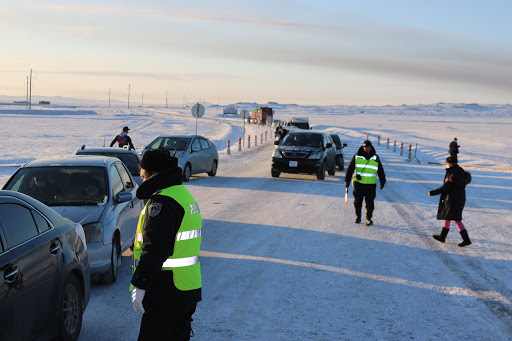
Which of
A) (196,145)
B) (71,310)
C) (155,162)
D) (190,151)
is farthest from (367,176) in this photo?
(196,145)

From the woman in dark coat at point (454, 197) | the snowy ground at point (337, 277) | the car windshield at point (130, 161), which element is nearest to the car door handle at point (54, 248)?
the snowy ground at point (337, 277)

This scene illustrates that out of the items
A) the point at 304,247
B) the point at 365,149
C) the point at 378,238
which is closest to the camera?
the point at 304,247

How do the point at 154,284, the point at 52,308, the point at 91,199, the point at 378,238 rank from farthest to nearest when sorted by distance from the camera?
the point at 378,238, the point at 91,199, the point at 52,308, the point at 154,284

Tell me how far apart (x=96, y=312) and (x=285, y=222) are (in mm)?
6504

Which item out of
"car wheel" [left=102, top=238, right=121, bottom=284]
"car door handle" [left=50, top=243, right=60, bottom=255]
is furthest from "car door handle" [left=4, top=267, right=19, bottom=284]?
"car wheel" [left=102, top=238, right=121, bottom=284]

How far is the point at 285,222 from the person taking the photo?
1258 centimetres

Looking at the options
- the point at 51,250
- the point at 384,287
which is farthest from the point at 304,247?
the point at 51,250

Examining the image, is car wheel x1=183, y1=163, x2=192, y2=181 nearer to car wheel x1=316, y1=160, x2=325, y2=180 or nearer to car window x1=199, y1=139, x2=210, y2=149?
car window x1=199, y1=139, x2=210, y2=149

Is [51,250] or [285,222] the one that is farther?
[285,222]

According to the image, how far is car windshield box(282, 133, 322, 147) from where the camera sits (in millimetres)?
22516

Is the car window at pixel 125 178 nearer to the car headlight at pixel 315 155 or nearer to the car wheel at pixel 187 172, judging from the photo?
the car wheel at pixel 187 172

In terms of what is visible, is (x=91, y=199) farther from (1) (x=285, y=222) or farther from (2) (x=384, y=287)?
(1) (x=285, y=222)

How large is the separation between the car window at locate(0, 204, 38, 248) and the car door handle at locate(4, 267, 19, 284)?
0.68ft

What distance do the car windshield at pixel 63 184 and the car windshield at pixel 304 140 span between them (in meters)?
14.6
